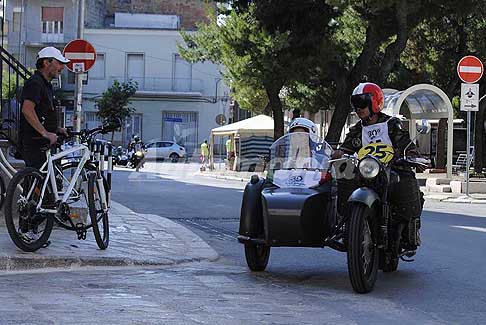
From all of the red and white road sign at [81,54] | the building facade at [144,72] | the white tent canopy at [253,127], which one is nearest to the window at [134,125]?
the building facade at [144,72]

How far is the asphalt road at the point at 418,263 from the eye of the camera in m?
7.17

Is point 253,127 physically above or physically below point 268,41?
below

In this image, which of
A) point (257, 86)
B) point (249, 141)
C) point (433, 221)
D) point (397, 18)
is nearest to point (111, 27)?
point (249, 141)

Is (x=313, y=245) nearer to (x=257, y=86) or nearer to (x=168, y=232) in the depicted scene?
(x=168, y=232)

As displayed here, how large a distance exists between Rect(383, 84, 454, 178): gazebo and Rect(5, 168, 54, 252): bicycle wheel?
1831cm

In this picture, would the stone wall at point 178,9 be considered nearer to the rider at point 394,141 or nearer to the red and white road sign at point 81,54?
the red and white road sign at point 81,54

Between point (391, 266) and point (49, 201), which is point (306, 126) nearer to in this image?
point (391, 266)

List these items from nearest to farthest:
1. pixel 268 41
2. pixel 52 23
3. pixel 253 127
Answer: pixel 268 41
pixel 253 127
pixel 52 23

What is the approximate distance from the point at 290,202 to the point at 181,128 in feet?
182

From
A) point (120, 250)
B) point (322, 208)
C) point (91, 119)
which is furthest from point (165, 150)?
point (322, 208)

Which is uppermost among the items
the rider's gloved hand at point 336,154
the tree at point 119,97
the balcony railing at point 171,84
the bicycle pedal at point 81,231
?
the balcony railing at point 171,84

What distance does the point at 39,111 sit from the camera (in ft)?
29.4

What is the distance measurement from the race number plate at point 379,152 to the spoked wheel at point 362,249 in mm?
752

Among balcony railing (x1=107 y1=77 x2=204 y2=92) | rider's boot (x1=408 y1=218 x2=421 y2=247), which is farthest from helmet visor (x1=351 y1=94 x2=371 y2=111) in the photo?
balcony railing (x1=107 y1=77 x2=204 y2=92)
